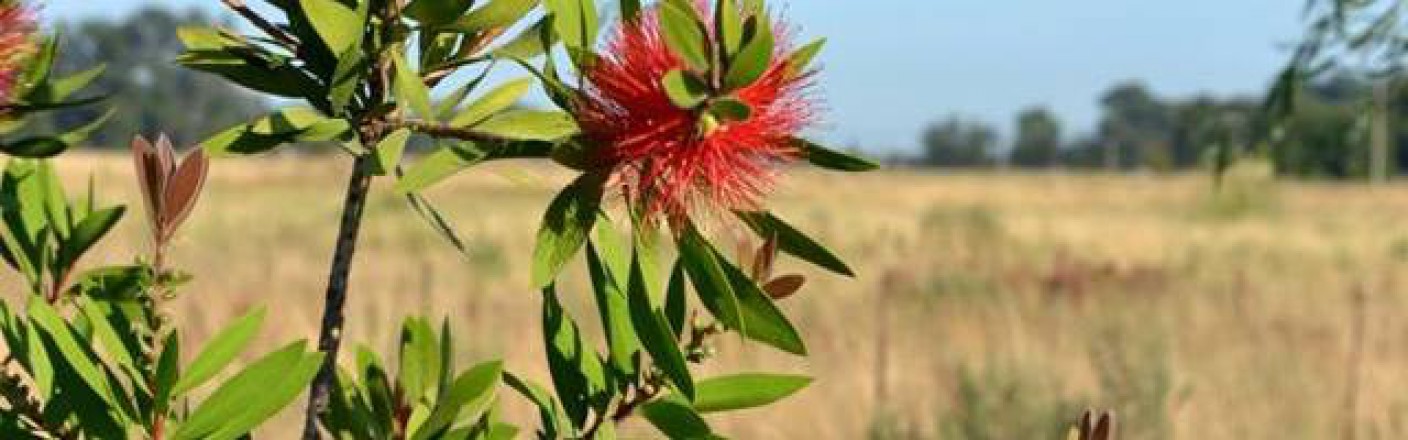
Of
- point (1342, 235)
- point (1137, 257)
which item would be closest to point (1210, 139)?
point (1137, 257)

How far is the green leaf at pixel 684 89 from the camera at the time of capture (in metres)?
0.52

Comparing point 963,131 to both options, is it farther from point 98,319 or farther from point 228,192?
point 98,319

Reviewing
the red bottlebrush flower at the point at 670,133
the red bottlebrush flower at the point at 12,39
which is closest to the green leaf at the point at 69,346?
the red bottlebrush flower at the point at 12,39

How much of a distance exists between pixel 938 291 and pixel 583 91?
7389 mm

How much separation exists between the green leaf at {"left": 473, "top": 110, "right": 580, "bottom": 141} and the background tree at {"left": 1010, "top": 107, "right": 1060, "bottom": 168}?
57.2 m

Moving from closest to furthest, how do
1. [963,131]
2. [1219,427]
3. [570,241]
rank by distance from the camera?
[570,241]
[1219,427]
[963,131]

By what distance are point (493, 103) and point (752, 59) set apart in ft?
0.70

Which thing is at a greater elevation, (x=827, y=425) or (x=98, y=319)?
(x=98, y=319)

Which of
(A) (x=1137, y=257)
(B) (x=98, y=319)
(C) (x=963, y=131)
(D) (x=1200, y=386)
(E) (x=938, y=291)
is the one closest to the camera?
(B) (x=98, y=319)

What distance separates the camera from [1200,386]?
4.71m

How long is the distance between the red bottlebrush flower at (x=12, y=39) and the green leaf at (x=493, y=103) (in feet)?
0.62

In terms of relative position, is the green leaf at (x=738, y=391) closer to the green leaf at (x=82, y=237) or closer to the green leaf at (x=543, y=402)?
the green leaf at (x=543, y=402)

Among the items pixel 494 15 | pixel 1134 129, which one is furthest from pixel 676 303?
pixel 1134 129

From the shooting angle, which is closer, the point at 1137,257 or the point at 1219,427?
the point at 1219,427
